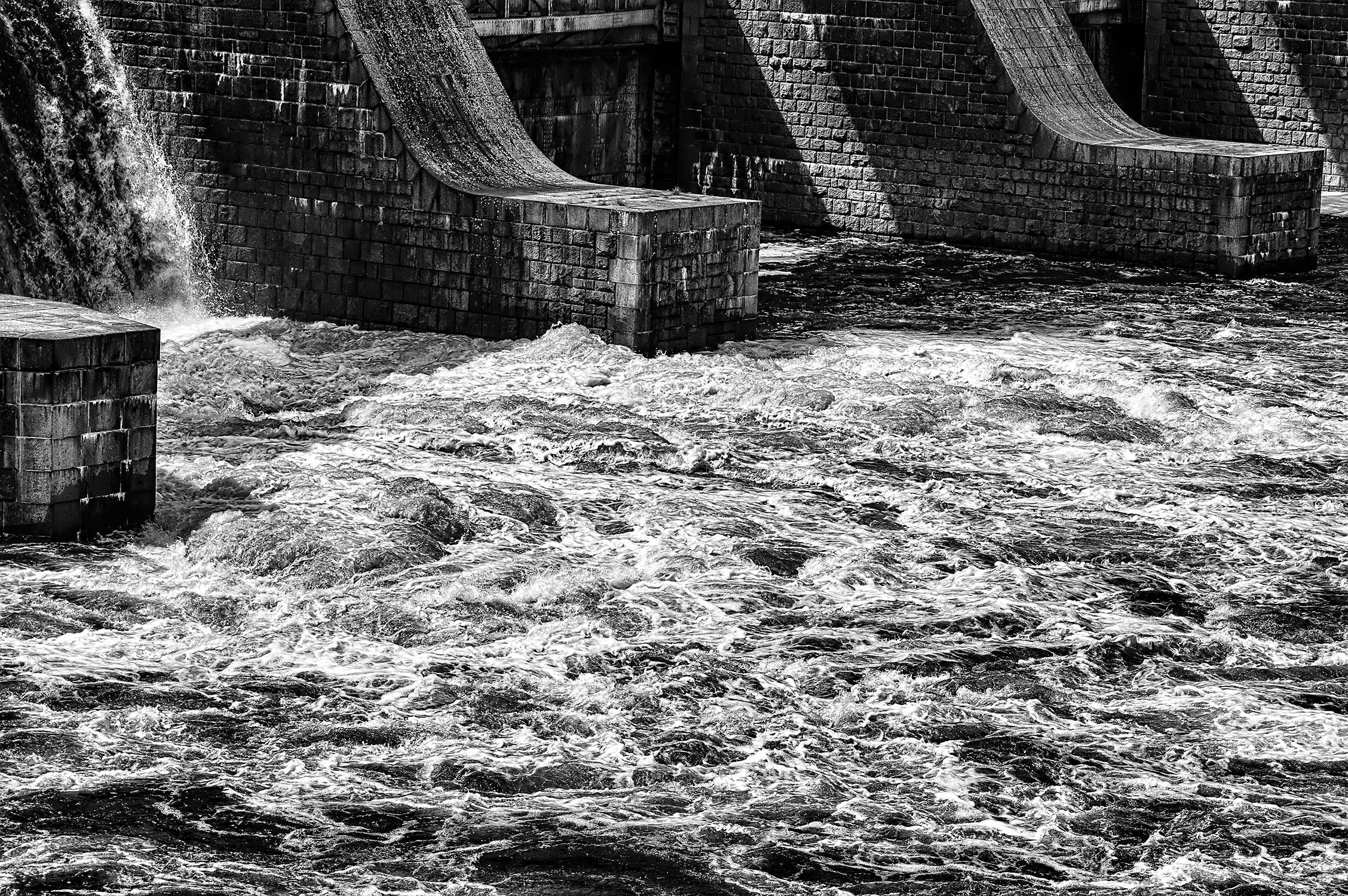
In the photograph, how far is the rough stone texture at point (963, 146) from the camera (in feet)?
66.7

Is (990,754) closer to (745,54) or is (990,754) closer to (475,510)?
(475,510)

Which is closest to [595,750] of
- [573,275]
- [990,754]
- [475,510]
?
[990,754]

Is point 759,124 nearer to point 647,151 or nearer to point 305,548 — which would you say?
point 647,151

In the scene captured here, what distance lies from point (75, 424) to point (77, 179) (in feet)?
20.6

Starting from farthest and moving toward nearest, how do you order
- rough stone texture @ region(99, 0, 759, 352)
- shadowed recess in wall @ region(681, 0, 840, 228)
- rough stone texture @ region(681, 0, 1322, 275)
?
shadowed recess in wall @ region(681, 0, 840, 228) < rough stone texture @ region(681, 0, 1322, 275) < rough stone texture @ region(99, 0, 759, 352)

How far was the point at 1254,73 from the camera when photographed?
25953 mm

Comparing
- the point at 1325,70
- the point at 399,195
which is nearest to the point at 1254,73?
the point at 1325,70

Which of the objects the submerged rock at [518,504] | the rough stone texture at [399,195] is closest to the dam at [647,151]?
the rough stone texture at [399,195]

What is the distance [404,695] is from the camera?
9.26 metres

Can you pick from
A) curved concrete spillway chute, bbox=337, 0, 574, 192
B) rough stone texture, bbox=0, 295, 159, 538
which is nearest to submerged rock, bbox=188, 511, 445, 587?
rough stone texture, bbox=0, 295, 159, 538

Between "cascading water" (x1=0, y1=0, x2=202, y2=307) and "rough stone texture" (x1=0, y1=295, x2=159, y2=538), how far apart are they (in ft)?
16.8

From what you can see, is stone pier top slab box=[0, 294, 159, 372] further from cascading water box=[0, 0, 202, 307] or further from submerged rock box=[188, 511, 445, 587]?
cascading water box=[0, 0, 202, 307]

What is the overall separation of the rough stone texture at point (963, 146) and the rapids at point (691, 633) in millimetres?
4634

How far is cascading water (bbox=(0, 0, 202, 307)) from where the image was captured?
1620cm
